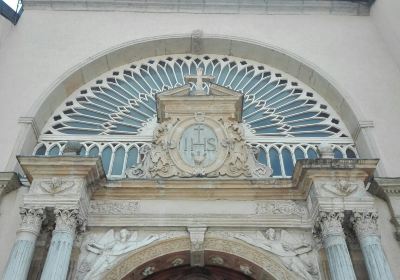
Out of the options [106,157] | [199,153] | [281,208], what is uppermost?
[106,157]

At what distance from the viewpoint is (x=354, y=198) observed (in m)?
7.15

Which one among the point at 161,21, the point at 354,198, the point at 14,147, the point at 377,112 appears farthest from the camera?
the point at 161,21

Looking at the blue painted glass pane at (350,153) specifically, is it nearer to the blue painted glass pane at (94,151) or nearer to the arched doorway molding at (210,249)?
the arched doorway molding at (210,249)

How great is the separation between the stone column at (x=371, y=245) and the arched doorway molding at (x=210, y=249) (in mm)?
1150

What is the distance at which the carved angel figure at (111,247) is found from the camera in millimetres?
7016

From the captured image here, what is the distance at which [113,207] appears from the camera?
779cm

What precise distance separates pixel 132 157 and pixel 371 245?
194 inches

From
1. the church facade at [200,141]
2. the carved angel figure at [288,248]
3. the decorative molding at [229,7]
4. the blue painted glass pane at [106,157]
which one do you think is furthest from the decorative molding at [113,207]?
the decorative molding at [229,7]

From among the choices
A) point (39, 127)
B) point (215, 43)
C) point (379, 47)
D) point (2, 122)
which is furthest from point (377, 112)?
point (2, 122)

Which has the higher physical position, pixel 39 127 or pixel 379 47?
pixel 379 47

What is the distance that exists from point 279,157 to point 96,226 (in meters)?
4.00

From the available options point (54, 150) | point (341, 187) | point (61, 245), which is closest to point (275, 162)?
point (341, 187)

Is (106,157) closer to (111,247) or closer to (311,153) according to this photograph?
(111,247)

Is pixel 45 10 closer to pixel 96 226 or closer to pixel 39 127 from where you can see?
pixel 39 127
